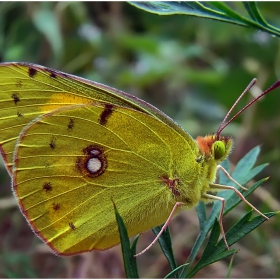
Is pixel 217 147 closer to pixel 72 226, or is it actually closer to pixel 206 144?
pixel 206 144

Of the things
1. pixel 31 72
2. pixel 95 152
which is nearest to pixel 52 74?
pixel 31 72

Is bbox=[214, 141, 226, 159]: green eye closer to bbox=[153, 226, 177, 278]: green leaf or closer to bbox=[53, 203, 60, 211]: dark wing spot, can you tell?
bbox=[153, 226, 177, 278]: green leaf

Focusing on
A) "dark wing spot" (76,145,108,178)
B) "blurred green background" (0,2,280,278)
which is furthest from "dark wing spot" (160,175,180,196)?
"blurred green background" (0,2,280,278)

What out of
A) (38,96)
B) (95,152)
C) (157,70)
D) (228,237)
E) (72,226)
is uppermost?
(157,70)

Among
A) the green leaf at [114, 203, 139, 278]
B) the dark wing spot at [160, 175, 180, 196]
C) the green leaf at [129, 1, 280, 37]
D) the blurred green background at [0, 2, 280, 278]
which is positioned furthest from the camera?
the blurred green background at [0, 2, 280, 278]

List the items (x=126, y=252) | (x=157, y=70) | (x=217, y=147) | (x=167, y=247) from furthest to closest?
(x=157, y=70), (x=217, y=147), (x=167, y=247), (x=126, y=252)

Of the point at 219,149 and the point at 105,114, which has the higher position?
the point at 105,114

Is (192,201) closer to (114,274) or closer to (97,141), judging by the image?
(97,141)
